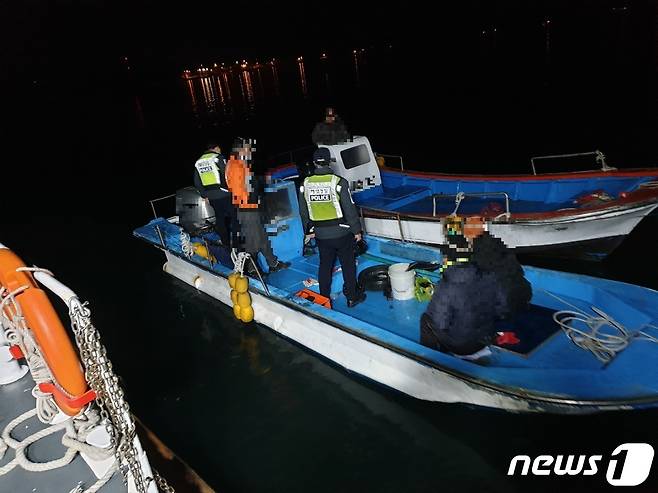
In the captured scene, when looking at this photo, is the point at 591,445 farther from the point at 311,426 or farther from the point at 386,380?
the point at 311,426

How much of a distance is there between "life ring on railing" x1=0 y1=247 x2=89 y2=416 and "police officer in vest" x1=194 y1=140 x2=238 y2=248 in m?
5.17

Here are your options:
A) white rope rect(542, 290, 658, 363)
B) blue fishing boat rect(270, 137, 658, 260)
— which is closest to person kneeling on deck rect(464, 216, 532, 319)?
white rope rect(542, 290, 658, 363)

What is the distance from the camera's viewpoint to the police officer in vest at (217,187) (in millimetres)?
8516

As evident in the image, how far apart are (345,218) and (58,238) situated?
12.9 m

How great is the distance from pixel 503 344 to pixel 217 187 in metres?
5.37

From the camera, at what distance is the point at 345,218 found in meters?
6.55

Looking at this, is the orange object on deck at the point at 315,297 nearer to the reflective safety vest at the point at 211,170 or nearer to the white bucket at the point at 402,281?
the white bucket at the point at 402,281

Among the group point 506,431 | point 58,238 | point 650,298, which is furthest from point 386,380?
point 58,238

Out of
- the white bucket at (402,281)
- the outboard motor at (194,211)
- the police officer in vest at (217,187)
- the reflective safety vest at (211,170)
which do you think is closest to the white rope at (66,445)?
the white bucket at (402,281)

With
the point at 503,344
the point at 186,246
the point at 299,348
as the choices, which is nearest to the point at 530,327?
A: the point at 503,344

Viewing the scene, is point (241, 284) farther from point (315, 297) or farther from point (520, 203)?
point (520, 203)

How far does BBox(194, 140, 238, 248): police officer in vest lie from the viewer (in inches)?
335

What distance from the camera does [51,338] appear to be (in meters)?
3.21

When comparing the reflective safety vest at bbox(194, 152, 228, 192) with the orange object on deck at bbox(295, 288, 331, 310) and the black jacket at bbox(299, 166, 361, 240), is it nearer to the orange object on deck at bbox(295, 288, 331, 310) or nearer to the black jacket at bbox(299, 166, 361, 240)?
the black jacket at bbox(299, 166, 361, 240)
